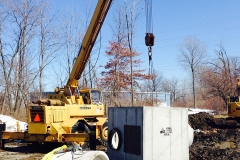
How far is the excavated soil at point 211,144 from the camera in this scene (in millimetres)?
10086

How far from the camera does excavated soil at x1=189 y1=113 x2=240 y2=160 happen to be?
10.1m

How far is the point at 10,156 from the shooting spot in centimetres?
1117

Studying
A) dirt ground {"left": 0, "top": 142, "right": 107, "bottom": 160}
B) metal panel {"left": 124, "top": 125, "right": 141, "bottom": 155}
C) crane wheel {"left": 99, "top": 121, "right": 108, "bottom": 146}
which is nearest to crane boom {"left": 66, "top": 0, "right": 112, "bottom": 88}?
crane wheel {"left": 99, "top": 121, "right": 108, "bottom": 146}

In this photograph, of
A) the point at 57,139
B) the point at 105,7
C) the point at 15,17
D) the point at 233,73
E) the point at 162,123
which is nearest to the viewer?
the point at 162,123

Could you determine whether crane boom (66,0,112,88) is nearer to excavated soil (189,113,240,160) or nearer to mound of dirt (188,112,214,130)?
excavated soil (189,113,240,160)

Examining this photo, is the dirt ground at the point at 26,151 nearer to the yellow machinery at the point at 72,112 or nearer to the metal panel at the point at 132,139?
the yellow machinery at the point at 72,112

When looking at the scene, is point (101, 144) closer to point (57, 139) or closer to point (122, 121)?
point (57, 139)

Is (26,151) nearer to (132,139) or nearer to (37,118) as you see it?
(37,118)

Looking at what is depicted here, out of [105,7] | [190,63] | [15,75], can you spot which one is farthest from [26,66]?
[190,63]

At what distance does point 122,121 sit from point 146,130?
916 millimetres

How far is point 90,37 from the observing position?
43.9 feet

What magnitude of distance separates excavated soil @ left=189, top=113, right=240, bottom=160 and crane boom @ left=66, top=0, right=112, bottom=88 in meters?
5.78

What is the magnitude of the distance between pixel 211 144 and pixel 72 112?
594 centimetres

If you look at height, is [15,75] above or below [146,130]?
above
